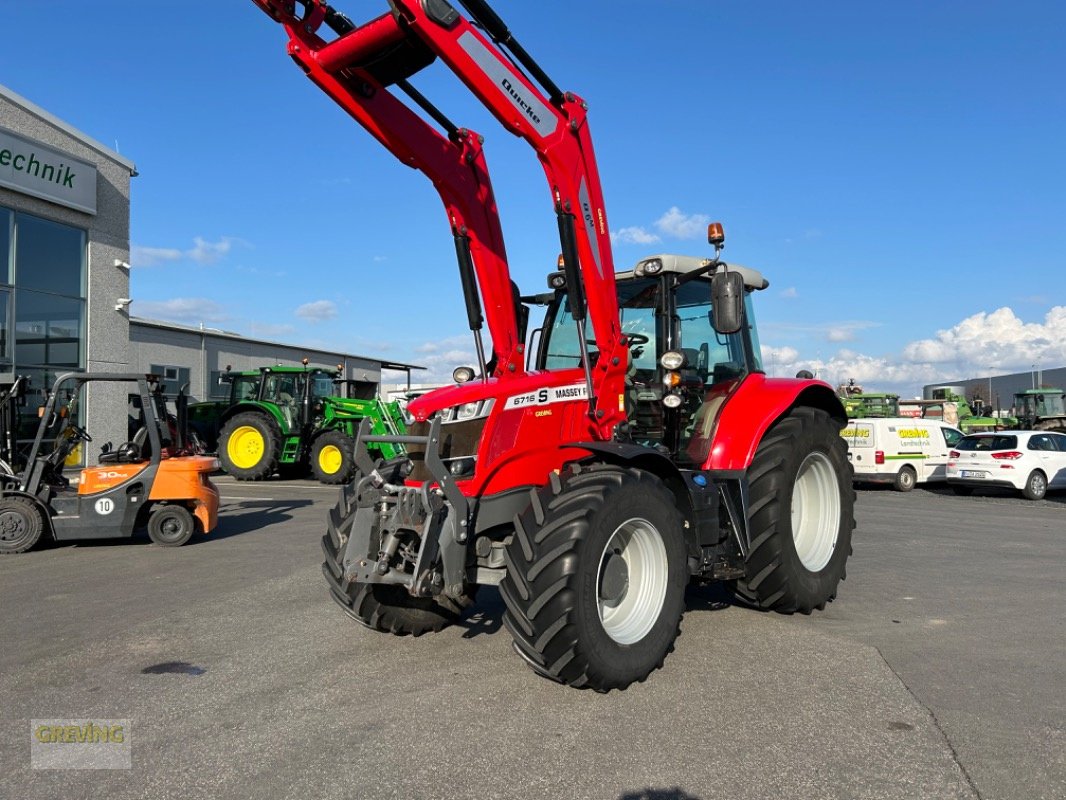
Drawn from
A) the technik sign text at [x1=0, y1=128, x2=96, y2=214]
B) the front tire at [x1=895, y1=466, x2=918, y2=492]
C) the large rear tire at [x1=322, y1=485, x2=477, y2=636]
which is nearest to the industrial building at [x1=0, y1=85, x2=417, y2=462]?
the technik sign text at [x1=0, y1=128, x2=96, y2=214]

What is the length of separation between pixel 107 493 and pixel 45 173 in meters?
9.22

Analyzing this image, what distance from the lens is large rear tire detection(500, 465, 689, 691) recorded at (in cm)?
394

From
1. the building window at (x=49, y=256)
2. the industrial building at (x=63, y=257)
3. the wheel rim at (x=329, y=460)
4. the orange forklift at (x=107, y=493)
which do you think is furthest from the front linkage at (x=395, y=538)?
the building window at (x=49, y=256)

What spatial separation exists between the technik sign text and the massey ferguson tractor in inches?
516

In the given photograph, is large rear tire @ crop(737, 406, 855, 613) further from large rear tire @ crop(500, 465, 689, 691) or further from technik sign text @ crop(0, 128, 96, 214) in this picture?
technik sign text @ crop(0, 128, 96, 214)

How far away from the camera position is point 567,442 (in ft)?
16.4

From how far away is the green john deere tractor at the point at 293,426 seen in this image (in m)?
17.4

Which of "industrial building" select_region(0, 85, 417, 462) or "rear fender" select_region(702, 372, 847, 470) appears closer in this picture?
"rear fender" select_region(702, 372, 847, 470)

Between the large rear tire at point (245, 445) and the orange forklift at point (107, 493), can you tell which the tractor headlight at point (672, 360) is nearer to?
the orange forklift at point (107, 493)

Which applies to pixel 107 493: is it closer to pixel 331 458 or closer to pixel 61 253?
pixel 331 458

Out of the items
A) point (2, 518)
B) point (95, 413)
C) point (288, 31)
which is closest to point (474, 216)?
point (288, 31)

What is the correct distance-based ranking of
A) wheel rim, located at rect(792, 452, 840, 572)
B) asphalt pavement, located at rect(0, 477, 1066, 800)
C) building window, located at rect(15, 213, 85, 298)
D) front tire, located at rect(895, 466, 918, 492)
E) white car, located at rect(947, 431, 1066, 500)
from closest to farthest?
asphalt pavement, located at rect(0, 477, 1066, 800) → wheel rim, located at rect(792, 452, 840, 572) → building window, located at rect(15, 213, 85, 298) → white car, located at rect(947, 431, 1066, 500) → front tire, located at rect(895, 466, 918, 492)

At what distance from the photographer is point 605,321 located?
519 cm

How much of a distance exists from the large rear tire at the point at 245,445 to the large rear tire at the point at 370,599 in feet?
44.1
